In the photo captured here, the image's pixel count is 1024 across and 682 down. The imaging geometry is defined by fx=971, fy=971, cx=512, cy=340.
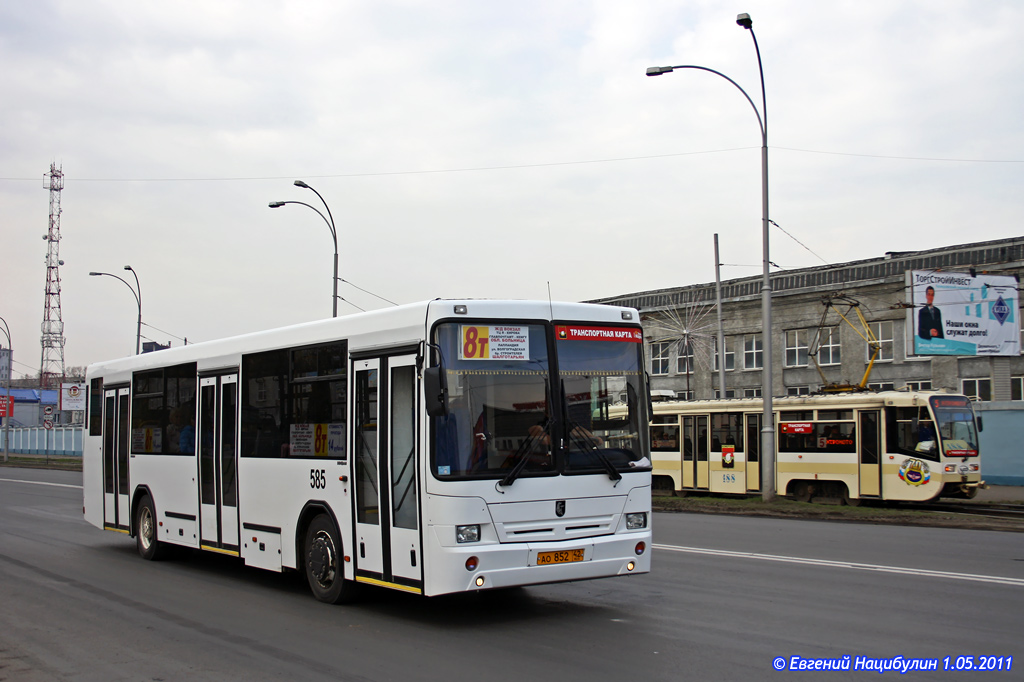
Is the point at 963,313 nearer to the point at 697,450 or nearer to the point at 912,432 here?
the point at 697,450

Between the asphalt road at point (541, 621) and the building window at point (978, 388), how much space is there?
31.3 m

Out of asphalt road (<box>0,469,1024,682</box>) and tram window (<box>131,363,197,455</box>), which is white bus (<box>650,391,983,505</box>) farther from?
tram window (<box>131,363,197,455</box>)

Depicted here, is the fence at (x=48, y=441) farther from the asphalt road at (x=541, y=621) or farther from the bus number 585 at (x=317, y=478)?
the bus number 585 at (x=317, y=478)

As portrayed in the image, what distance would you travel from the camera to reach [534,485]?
8.47m

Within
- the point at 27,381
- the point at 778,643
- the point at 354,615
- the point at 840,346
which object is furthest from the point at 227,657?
the point at 27,381

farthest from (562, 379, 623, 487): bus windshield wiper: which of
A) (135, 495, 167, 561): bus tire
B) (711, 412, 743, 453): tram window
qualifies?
(711, 412, 743, 453): tram window

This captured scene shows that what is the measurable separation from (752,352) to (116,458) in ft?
135

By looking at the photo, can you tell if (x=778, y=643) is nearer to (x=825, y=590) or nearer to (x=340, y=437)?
(x=825, y=590)

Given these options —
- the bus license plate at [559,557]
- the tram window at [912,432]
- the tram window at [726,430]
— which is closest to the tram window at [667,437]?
the tram window at [726,430]

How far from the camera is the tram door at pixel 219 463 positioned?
11.6 meters

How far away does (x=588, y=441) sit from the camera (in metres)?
8.82

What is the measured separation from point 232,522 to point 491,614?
3.99m

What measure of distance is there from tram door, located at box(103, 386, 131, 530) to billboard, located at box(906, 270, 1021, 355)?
3055 cm

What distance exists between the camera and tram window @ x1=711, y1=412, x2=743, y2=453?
26.5m
